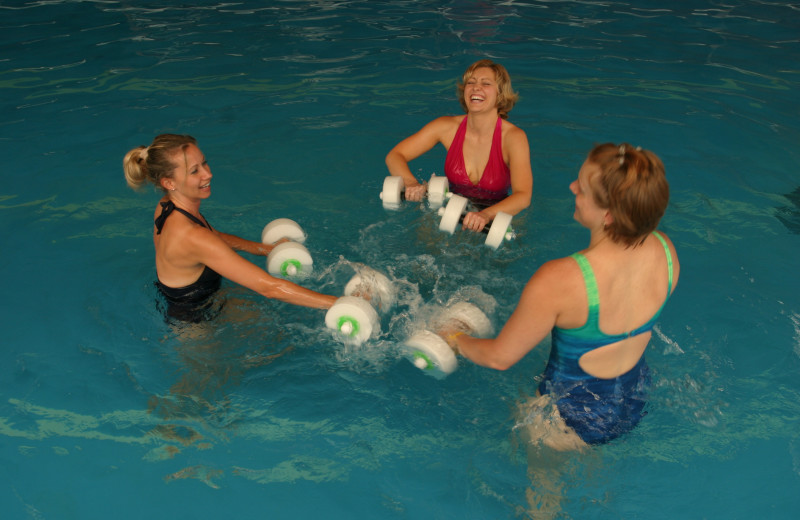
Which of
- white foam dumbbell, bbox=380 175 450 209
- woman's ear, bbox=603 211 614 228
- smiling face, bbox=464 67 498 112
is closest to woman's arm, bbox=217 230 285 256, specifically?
white foam dumbbell, bbox=380 175 450 209

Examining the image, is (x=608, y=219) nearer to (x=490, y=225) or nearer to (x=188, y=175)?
(x=490, y=225)

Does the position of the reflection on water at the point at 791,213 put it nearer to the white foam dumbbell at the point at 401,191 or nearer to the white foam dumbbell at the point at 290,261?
the white foam dumbbell at the point at 401,191

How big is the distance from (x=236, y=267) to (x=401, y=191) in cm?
175

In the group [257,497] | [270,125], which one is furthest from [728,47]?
[257,497]

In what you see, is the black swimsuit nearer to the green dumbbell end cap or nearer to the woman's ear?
the green dumbbell end cap

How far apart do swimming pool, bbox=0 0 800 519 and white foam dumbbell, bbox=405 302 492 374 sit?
32cm

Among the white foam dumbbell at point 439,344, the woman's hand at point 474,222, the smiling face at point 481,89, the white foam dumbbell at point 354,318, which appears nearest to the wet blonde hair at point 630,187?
the white foam dumbbell at point 439,344

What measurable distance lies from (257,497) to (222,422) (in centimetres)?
56

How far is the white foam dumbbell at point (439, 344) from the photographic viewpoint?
3445 mm

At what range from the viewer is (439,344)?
3457mm

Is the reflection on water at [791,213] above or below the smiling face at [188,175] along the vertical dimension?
below

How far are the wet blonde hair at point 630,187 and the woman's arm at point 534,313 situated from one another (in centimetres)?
31

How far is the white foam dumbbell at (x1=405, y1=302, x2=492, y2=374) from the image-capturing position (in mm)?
3445

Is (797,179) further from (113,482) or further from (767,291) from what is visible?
(113,482)
